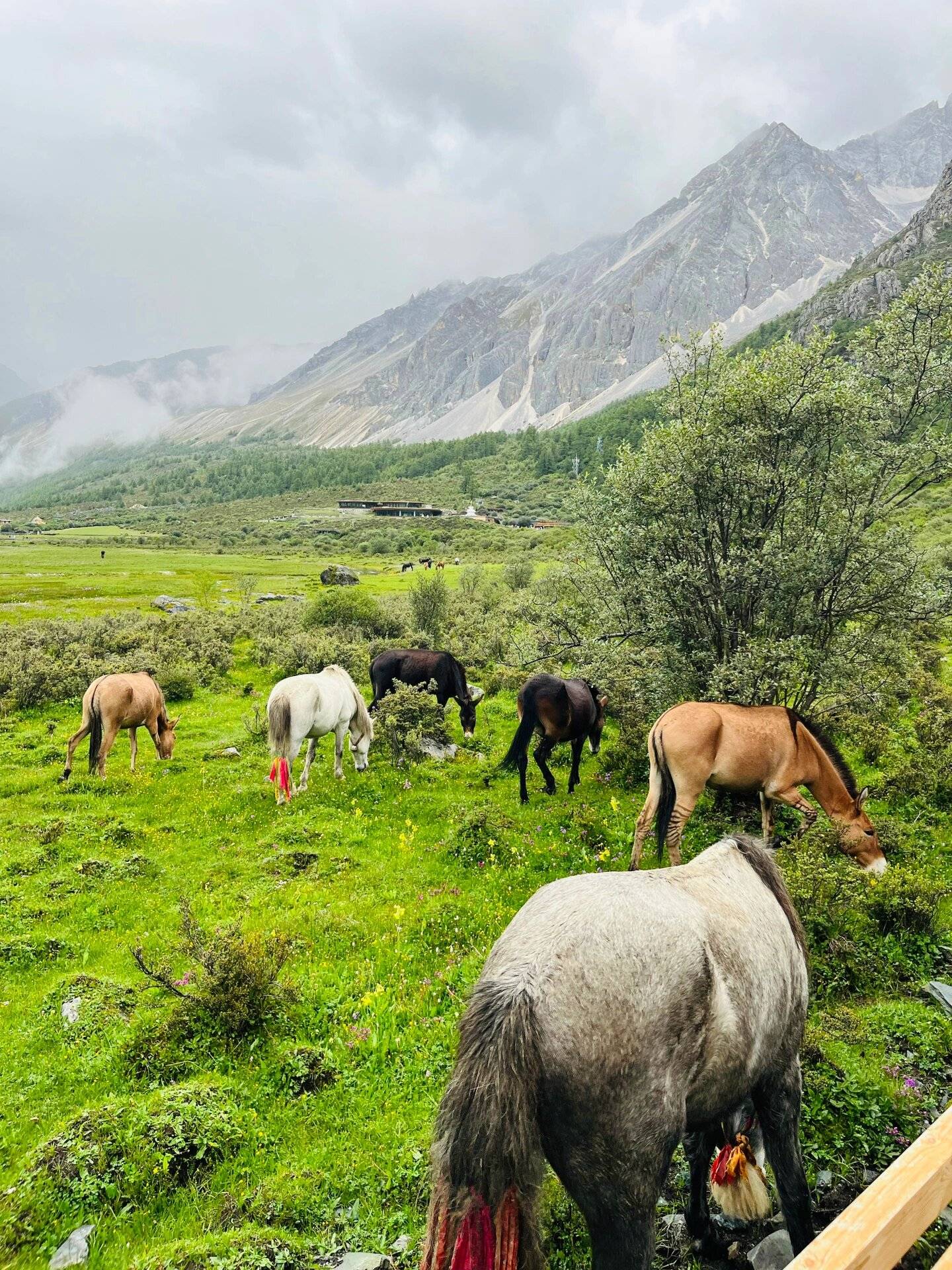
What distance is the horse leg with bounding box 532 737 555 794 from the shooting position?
12102 mm

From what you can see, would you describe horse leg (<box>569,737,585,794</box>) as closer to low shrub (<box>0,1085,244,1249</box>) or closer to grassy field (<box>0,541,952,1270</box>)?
grassy field (<box>0,541,952,1270</box>)

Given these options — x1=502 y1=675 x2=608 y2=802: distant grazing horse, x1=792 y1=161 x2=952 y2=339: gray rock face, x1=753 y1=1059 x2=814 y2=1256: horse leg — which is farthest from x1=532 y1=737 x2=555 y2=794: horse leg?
x1=792 y1=161 x2=952 y2=339: gray rock face

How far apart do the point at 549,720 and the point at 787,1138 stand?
828 cm

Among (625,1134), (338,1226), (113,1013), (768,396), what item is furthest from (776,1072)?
(768,396)

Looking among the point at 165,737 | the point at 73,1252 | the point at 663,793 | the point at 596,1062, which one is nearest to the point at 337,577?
the point at 165,737

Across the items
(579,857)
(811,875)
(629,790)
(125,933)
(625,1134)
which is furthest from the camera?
(629,790)

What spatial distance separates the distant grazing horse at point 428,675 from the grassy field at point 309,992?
273 cm

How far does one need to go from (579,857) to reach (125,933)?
20.9 feet

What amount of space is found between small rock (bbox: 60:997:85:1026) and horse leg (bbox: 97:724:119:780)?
309 inches

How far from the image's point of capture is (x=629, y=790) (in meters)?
12.1

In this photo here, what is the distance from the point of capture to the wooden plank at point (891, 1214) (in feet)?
6.79

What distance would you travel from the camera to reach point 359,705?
45.7 feet

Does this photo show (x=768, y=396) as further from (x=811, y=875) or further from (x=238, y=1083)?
(x=238, y=1083)

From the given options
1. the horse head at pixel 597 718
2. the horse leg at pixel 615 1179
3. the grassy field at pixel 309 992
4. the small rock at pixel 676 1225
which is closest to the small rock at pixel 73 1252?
the grassy field at pixel 309 992
